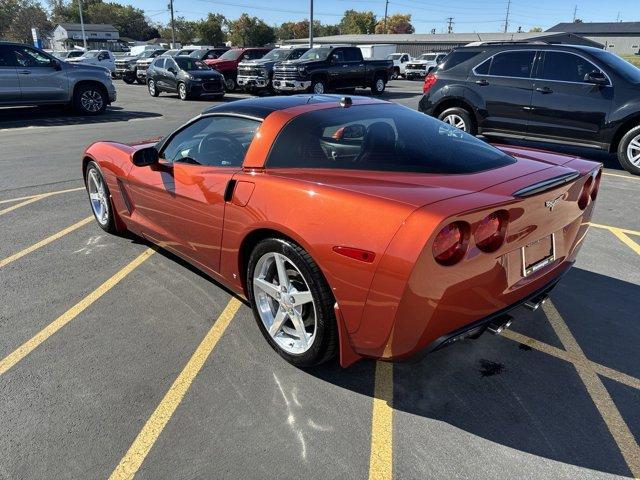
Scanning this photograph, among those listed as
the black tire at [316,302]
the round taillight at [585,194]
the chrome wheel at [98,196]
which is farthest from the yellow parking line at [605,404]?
the chrome wheel at [98,196]

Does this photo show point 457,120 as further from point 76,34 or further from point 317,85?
point 76,34

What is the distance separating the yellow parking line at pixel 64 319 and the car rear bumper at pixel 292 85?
1480cm

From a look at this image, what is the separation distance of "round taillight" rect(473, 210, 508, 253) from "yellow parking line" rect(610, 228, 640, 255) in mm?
3145

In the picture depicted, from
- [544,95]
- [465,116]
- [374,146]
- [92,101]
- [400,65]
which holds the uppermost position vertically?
[400,65]

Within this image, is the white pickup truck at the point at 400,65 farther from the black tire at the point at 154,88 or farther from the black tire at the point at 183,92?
the black tire at the point at 183,92

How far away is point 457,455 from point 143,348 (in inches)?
78.2

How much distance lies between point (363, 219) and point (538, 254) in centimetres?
102

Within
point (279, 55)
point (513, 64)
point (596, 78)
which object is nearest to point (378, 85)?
point (279, 55)

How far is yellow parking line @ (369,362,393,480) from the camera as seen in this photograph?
219 cm

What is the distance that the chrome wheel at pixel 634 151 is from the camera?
24.1 feet

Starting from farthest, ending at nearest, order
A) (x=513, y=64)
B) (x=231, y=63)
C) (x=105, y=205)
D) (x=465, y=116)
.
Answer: (x=231, y=63)
(x=465, y=116)
(x=513, y=64)
(x=105, y=205)

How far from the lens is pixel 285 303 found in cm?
284

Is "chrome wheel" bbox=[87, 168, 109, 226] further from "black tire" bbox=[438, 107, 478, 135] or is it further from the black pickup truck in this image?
the black pickup truck

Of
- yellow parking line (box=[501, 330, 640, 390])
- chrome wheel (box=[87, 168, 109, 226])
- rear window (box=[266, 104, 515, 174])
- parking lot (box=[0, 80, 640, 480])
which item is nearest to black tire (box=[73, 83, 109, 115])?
chrome wheel (box=[87, 168, 109, 226])
